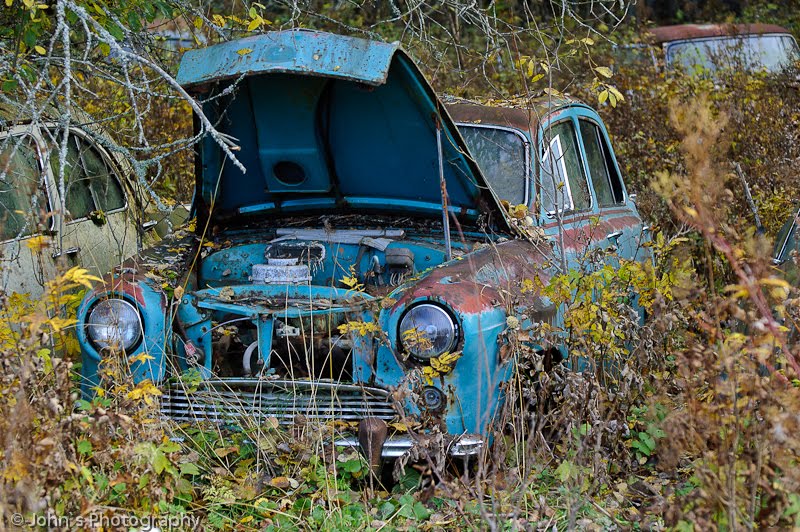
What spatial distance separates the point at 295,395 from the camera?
3596 mm

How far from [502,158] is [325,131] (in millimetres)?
925

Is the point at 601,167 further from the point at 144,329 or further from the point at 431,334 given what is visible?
the point at 144,329

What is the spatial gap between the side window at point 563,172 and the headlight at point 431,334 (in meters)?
1.19

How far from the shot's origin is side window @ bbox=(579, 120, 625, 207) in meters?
5.35

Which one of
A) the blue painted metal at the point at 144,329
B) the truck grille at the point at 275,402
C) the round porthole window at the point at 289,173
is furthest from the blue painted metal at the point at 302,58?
the truck grille at the point at 275,402

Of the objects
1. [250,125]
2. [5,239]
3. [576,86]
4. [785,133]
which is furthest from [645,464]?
[576,86]

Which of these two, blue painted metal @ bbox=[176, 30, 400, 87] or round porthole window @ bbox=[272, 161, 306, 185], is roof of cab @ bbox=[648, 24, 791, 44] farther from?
blue painted metal @ bbox=[176, 30, 400, 87]

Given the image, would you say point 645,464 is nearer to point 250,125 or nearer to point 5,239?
point 250,125

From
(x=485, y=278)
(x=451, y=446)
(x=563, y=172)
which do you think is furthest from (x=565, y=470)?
(x=563, y=172)

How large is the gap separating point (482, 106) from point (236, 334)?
6.23 ft

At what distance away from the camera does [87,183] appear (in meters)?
5.54

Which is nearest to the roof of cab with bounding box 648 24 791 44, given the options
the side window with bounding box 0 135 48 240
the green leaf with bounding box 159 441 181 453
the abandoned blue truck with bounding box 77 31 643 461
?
the abandoned blue truck with bounding box 77 31 643 461

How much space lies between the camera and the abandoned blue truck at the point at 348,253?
3.51m

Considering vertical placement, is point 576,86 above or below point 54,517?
above
